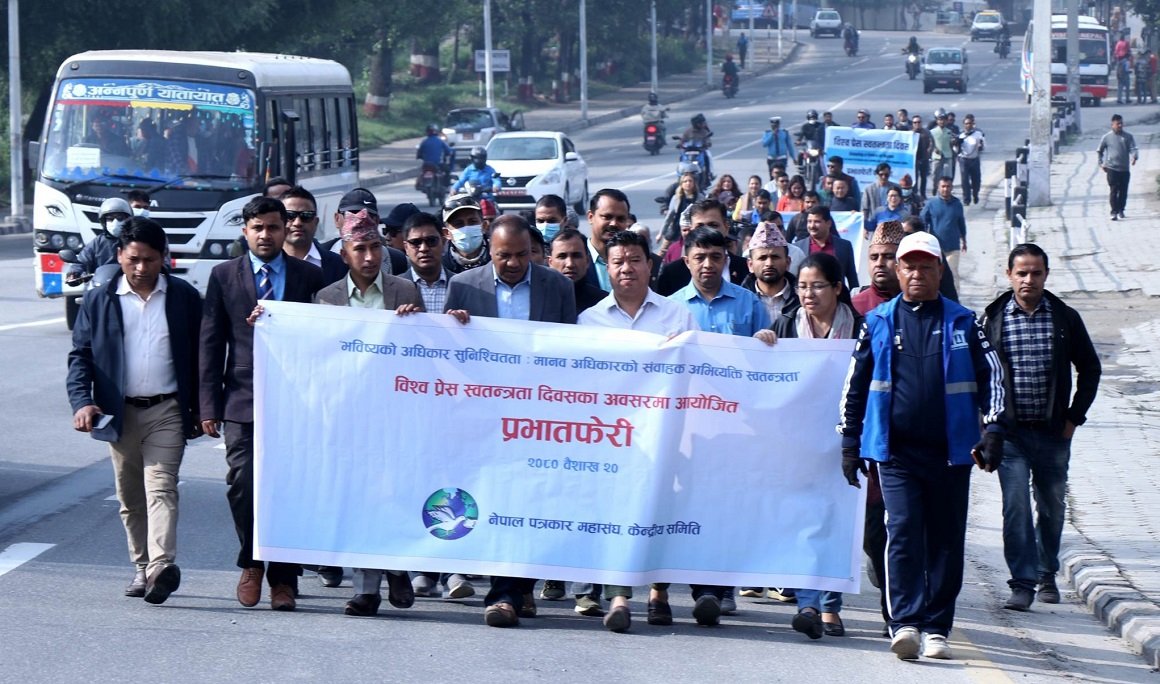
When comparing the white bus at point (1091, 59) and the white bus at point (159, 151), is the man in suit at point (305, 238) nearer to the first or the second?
the white bus at point (159, 151)

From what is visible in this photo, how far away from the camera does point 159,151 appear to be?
1852 cm

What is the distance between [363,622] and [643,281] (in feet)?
6.45

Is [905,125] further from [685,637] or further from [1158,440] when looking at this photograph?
[685,637]

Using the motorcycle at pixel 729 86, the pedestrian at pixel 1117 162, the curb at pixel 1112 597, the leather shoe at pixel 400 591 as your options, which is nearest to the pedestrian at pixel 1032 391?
the curb at pixel 1112 597

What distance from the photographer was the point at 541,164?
35781 mm

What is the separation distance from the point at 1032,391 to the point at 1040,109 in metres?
23.7

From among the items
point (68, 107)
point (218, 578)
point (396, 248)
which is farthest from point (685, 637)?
point (68, 107)

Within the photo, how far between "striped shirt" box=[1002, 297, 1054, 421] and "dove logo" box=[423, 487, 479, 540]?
110 inches

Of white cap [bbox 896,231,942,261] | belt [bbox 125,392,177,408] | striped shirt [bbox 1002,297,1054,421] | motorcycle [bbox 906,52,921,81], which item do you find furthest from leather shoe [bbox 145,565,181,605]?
motorcycle [bbox 906,52,921,81]

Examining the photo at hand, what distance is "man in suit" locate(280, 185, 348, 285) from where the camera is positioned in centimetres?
899

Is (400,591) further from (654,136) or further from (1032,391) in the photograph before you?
(654,136)

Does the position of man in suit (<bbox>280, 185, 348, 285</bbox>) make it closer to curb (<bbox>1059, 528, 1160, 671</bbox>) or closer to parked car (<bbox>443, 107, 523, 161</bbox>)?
curb (<bbox>1059, 528, 1160, 671</bbox>)

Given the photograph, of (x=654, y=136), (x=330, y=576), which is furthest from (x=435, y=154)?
(x=330, y=576)

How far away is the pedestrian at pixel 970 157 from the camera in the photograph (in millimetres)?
35031
